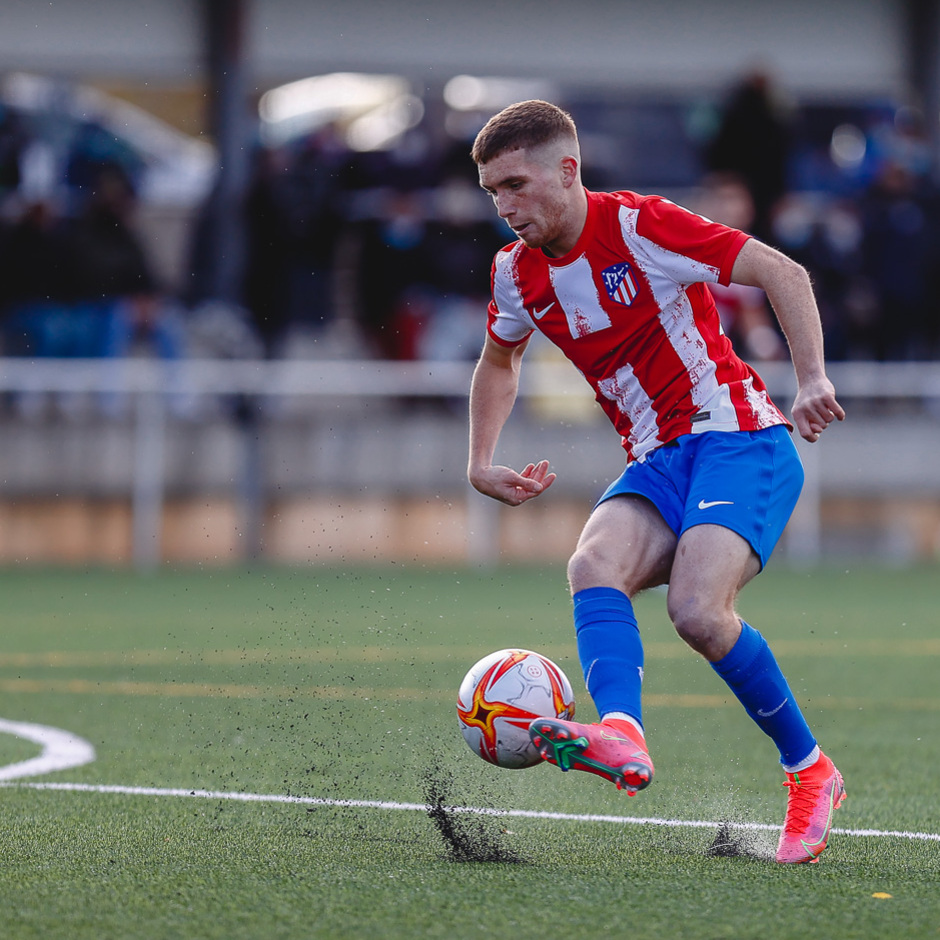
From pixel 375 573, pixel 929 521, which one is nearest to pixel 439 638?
pixel 375 573

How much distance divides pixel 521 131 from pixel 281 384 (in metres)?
9.57

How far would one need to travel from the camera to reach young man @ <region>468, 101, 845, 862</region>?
414 cm

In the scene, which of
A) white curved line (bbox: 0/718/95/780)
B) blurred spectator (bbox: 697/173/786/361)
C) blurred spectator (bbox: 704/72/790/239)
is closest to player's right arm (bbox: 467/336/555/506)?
white curved line (bbox: 0/718/95/780)

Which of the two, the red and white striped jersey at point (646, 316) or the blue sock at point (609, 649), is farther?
the red and white striped jersey at point (646, 316)

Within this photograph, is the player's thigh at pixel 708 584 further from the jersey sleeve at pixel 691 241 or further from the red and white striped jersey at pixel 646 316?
the jersey sleeve at pixel 691 241

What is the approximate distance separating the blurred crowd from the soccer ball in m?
8.74

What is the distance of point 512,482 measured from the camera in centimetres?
455

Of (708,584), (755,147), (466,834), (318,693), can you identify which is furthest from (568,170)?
(755,147)

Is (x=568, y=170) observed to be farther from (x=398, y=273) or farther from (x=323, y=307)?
(x=323, y=307)

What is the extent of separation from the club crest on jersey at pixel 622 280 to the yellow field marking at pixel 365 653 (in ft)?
13.2

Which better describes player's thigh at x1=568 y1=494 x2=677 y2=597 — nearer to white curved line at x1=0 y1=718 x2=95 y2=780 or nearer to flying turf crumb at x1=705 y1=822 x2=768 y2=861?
flying turf crumb at x1=705 y1=822 x2=768 y2=861

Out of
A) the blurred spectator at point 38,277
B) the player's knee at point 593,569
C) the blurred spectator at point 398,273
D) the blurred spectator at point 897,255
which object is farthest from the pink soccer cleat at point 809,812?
the blurred spectator at point 897,255

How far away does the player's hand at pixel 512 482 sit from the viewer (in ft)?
14.9

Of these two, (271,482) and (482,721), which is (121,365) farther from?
(482,721)
